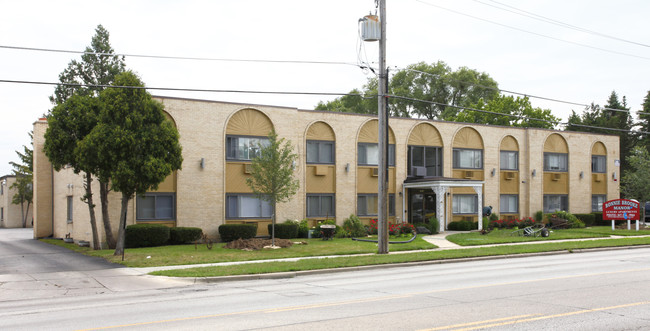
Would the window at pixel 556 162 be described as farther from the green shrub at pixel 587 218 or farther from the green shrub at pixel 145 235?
the green shrub at pixel 145 235

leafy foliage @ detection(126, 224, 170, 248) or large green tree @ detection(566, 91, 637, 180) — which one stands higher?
large green tree @ detection(566, 91, 637, 180)

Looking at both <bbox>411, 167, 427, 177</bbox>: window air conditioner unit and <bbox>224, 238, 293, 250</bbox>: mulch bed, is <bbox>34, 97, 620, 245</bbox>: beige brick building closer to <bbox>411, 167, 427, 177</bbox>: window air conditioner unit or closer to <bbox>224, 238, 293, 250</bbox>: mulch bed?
<bbox>411, 167, 427, 177</bbox>: window air conditioner unit

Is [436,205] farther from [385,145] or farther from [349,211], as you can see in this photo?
[385,145]

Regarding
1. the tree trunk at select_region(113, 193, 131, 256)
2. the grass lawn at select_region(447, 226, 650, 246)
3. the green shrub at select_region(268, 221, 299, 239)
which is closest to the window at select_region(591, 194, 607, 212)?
the grass lawn at select_region(447, 226, 650, 246)

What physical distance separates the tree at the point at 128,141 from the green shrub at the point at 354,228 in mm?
11325

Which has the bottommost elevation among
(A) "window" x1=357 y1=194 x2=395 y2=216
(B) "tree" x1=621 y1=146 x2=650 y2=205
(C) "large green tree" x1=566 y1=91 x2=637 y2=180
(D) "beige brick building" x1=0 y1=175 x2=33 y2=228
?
(D) "beige brick building" x1=0 y1=175 x2=33 y2=228

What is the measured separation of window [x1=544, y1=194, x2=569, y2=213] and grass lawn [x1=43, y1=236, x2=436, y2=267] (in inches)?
704

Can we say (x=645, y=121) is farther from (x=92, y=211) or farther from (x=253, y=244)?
(x=92, y=211)

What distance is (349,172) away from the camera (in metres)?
32.8

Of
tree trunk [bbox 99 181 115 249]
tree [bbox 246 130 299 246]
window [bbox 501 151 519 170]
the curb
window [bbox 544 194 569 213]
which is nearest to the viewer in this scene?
the curb

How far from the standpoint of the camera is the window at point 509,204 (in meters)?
38.9

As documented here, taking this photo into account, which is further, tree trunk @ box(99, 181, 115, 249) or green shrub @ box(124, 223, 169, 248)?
green shrub @ box(124, 223, 169, 248)

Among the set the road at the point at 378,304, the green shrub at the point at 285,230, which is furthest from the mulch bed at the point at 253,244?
the road at the point at 378,304

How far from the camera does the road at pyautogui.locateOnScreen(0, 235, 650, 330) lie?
8992 millimetres
